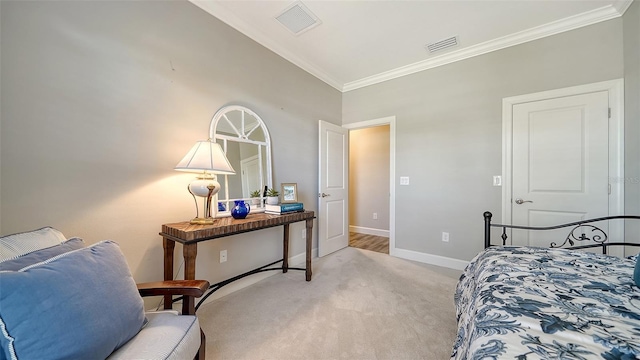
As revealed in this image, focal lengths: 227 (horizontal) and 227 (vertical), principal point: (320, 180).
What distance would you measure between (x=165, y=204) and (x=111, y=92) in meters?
0.86

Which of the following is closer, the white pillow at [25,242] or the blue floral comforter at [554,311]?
the blue floral comforter at [554,311]

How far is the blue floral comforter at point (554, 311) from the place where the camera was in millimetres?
625

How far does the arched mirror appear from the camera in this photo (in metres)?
2.16

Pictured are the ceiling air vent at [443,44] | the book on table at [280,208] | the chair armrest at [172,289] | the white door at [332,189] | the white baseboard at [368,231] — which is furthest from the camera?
the white baseboard at [368,231]

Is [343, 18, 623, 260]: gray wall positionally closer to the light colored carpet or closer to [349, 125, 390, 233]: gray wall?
the light colored carpet

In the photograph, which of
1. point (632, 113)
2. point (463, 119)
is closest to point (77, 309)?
point (463, 119)

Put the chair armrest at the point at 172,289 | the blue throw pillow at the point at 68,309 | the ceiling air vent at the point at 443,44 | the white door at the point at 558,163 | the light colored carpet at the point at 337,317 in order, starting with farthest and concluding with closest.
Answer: the ceiling air vent at the point at 443,44
the white door at the point at 558,163
the light colored carpet at the point at 337,317
the chair armrest at the point at 172,289
the blue throw pillow at the point at 68,309

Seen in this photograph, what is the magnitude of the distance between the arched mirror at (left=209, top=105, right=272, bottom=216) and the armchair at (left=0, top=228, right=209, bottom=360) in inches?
46.5

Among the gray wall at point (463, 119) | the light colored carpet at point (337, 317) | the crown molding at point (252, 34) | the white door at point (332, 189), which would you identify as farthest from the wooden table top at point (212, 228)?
the gray wall at point (463, 119)

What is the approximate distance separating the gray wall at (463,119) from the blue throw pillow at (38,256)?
315 cm

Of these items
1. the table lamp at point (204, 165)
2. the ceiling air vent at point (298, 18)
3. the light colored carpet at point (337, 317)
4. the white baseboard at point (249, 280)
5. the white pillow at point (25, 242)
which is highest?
the ceiling air vent at point (298, 18)

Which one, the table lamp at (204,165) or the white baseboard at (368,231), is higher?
the table lamp at (204,165)

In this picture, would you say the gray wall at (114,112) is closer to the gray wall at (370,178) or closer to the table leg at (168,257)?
the table leg at (168,257)

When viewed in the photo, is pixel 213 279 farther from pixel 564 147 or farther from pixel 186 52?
pixel 564 147
